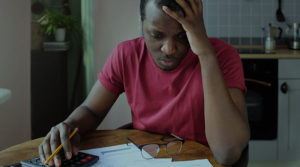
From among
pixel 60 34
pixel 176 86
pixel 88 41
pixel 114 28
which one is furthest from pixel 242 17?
pixel 176 86

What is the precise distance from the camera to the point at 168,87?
4.44 feet

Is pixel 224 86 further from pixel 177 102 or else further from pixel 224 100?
pixel 177 102

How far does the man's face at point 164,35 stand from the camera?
3.77 ft

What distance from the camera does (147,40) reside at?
1246mm

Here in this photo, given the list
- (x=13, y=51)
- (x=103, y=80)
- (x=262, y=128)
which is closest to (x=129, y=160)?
(x=103, y=80)

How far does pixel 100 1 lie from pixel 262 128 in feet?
5.28

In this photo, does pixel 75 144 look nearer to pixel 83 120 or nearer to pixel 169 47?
pixel 83 120

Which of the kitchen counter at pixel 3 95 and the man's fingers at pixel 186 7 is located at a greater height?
the man's fingers at pixel 186 7

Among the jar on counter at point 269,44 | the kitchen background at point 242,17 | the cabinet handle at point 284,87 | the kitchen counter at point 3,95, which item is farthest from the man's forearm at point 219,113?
the kitchen background at point 242,17

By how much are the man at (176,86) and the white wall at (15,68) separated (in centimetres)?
92

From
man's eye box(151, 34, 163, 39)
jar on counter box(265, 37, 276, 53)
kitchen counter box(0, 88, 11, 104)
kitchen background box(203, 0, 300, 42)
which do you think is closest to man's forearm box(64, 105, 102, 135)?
man's eye box(151, 34, 163, 39)

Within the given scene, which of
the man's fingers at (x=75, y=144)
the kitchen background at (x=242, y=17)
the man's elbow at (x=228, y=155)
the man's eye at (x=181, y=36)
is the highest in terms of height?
the kitchen background at (x=242, y=17)

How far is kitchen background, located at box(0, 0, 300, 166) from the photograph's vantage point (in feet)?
7.05

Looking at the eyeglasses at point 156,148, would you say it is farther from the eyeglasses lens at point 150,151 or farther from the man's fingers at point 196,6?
the man's fingers at point 196,6
